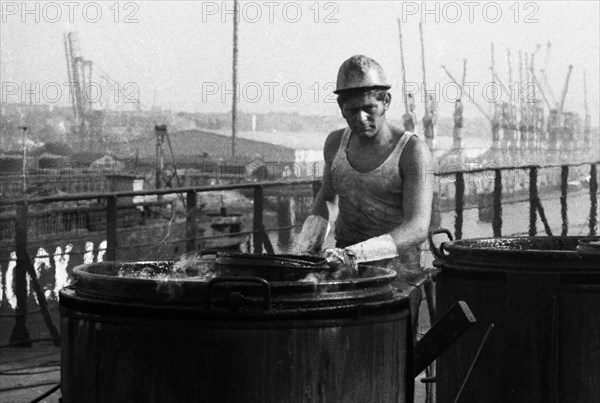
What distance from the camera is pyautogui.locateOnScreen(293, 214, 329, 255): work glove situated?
6344mm

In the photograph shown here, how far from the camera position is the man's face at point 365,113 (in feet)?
20.0

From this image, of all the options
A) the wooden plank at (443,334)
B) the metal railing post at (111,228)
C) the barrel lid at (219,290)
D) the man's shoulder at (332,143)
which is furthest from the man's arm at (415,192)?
the metal railing post at (111,228)

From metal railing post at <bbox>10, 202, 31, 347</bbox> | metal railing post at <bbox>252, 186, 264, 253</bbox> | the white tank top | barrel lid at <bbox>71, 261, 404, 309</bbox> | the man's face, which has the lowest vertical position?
metal railing post at <bbox>10, 202, 31, 347</bbox>

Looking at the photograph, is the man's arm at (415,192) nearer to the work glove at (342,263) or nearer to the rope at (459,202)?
the work glove at (342,263)

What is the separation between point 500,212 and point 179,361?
44.2 feet

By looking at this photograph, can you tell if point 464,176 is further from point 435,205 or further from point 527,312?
point 527,312

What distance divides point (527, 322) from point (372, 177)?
4.07ft

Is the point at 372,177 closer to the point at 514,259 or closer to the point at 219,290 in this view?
the point at 514,259

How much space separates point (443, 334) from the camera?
4.32 meters

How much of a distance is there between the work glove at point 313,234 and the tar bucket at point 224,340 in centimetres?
246

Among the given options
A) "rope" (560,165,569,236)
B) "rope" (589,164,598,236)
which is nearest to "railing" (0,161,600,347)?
"rope" (560,165,569,236)

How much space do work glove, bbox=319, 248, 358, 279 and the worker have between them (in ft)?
2.79

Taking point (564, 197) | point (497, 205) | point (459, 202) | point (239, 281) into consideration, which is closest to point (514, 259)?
point (239, 281)

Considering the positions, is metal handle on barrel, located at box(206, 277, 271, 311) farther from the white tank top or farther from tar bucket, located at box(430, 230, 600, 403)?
the white tank top
